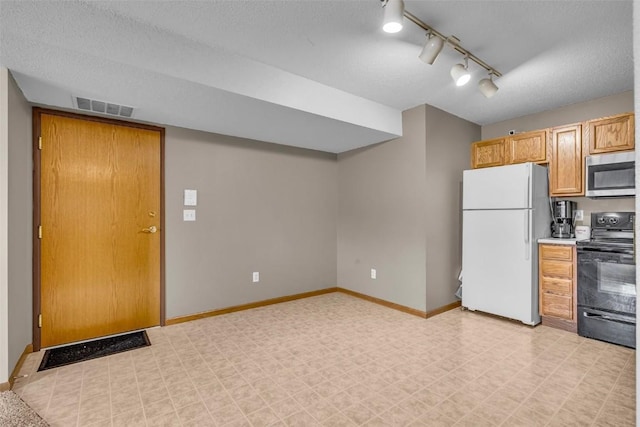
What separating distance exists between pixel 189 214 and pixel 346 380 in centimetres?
234

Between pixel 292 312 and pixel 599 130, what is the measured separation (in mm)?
3733

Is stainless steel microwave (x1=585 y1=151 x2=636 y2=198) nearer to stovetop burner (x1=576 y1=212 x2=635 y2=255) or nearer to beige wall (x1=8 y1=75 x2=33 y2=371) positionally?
stovetop burner (x1=576 y1=212 x2=635 y2=255)

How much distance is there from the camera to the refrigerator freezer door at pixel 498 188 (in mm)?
3248

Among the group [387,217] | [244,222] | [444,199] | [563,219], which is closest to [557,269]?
[563,219]

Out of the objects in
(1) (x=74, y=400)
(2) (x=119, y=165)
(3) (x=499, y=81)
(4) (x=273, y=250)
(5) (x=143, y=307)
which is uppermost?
(3) (x=499, y=81)

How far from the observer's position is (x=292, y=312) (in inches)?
147

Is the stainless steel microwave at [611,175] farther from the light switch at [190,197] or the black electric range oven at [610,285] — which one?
the light switch at [190,197]

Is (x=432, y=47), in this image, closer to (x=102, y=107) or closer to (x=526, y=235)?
(x=526, y=235)

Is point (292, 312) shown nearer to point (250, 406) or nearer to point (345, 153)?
point (250, 406)

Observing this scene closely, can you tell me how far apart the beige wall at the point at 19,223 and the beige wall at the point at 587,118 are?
4.91m

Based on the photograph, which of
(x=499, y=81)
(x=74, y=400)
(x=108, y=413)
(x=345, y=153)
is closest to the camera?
(x=108, y=413)

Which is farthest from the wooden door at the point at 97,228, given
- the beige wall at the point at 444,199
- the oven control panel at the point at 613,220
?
the oven control panel at the point at 613,220

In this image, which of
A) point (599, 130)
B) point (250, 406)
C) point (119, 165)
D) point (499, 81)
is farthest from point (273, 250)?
point (599, 130)

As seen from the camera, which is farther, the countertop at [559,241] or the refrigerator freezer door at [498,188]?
the refrigerator freezer door at [498,188]
